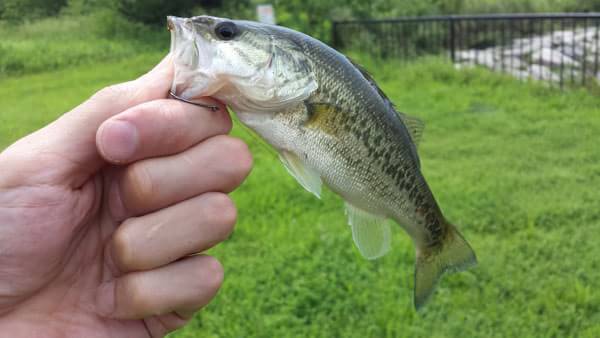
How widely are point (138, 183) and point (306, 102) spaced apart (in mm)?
477

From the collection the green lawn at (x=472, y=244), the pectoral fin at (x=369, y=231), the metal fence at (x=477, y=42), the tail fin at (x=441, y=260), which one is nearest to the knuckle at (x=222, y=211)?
the pectoral fin at (x=369, y=231)

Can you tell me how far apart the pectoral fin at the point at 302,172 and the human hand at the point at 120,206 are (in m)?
0.11

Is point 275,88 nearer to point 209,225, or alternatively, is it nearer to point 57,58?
point 209,225

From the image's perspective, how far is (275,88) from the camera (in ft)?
4.98

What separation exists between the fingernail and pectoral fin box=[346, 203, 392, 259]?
69cm

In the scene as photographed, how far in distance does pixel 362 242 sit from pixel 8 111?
7146 millimetres

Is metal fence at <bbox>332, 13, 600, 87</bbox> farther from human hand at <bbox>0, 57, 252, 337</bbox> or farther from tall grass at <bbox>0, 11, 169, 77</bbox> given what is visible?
human hand at <bbox>0, 57, 252, 337</bbox>

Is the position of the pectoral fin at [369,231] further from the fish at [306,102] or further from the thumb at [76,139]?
the thumb at [76,139]

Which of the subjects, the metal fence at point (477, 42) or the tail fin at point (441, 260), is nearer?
the tail fin at point (441, 260)

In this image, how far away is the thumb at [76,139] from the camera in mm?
1462

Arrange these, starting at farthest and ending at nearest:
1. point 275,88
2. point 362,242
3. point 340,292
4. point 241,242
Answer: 1. point 241,242
2. point 340,292
3. point 362,242
4. point 275,88

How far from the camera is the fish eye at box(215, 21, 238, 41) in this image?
147 centimetres

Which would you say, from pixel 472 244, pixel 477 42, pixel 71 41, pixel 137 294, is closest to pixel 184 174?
pixel 137 294

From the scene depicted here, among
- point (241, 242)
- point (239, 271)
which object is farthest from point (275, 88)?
point (241, 242)
